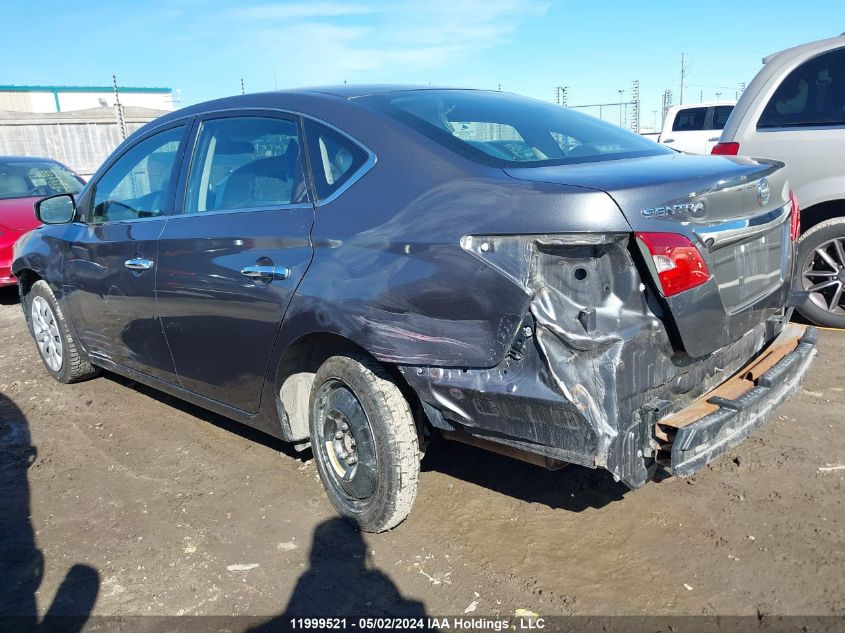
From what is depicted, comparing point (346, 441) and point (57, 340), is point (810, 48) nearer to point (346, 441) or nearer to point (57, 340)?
point (346, 441)

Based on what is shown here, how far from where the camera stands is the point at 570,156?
9.43 ft

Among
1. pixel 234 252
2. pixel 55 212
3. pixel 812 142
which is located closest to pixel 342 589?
pixel 234 252

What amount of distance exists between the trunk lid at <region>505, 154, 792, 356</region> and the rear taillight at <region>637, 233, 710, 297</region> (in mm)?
20

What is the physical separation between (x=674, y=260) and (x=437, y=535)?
1.57 m

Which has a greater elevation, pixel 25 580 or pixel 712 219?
pixel 712 219

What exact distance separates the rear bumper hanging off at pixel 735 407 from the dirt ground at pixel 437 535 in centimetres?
53

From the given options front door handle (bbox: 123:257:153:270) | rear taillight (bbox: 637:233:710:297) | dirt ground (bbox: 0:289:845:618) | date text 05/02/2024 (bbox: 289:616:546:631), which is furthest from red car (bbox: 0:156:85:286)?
rear taillight (bbox: 637:233:710:297)

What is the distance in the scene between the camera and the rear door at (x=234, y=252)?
301 cm

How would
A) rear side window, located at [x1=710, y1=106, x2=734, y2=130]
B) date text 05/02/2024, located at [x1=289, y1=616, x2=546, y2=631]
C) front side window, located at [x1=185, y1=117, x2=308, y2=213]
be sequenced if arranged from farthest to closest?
rear side window, located at [x1=710, y1=106, x2=734, y2=130] → front side window, located at [x1=185, y1=117, x2=308, y2=213] → date text 05/02/2024, located at [x1=289, y1=616, x2=546, y2=631]

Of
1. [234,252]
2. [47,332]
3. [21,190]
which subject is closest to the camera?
[234,252]

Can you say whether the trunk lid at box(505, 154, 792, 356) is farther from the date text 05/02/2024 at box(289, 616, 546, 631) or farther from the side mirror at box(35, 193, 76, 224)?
the side mirror at box(35, 193, 76, 224)

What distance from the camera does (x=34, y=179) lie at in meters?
9.02

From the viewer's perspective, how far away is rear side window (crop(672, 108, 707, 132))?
42.6ft

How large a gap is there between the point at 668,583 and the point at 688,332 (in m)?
0.98
